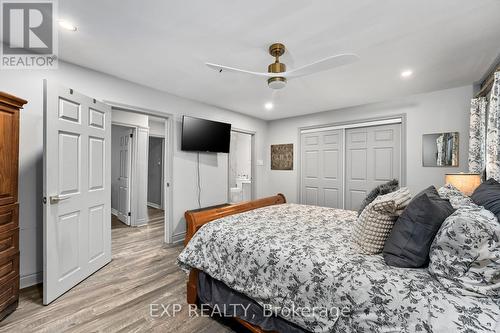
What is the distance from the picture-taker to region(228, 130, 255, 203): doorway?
202 inches

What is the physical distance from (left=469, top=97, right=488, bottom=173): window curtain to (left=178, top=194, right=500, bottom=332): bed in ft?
6.25

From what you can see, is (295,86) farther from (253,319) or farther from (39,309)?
(39,309)

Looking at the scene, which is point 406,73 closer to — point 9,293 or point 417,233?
point 417,233

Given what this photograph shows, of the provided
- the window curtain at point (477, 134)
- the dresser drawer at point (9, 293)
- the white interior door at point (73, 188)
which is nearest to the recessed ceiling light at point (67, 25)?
the white interior door at point (73, 188)

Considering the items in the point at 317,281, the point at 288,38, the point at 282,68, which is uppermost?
the point at 288,38

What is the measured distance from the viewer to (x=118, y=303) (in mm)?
2006

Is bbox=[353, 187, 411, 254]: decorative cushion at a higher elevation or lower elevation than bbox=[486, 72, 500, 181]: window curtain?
lower

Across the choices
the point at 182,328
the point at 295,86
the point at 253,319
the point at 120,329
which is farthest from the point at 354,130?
the point at 120,329

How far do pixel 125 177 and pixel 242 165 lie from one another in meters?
2.70

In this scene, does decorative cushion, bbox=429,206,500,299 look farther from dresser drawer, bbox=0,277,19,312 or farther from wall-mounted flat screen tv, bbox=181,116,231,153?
wall-mounted flat screen tv, bbox=181,116,231,153

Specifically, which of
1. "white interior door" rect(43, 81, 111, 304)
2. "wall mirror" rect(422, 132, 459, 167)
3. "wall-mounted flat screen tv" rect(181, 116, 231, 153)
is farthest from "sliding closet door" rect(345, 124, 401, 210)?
"white interior door" rect(43, 81, 111, 304)

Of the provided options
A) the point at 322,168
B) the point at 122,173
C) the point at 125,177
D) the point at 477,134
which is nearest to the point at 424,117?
the point at 477,134

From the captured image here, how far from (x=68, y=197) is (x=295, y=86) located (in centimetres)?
299

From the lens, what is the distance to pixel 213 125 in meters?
3.86
